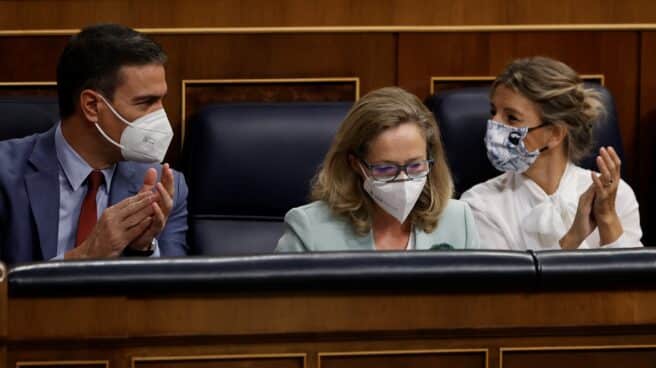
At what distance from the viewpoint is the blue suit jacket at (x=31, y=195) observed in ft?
4.83

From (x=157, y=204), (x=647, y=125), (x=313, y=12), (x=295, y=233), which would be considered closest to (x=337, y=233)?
(x=295, y=233)

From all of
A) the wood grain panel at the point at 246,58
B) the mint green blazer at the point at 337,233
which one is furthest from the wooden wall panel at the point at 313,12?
the mint green blazer at the point at 337,233

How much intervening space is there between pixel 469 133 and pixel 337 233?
0.38m

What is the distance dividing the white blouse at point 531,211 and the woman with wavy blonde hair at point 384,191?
196 millimetres

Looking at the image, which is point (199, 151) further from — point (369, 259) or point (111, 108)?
point (369, 259)

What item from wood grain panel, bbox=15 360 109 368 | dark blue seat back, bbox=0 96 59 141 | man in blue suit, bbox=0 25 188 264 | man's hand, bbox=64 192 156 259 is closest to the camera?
wood grain panel, bbox=15 360 109 368

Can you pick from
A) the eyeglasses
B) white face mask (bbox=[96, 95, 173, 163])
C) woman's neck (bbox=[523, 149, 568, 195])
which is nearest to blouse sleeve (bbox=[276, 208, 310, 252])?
the eyeglasses

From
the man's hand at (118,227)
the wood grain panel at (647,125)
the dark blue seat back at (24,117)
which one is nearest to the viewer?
the man's hand at (118,227)

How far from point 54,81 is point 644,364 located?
3.69 ft

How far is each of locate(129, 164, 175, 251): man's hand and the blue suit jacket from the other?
12cm

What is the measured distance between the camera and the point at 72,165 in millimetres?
1516

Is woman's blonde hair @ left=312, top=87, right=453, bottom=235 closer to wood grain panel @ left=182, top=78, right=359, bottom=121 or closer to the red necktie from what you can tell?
the red necktie

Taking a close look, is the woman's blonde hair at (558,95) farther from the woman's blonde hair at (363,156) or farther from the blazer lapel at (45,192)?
the blazer lapel at (45,192)

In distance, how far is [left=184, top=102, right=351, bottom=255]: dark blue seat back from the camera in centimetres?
168
